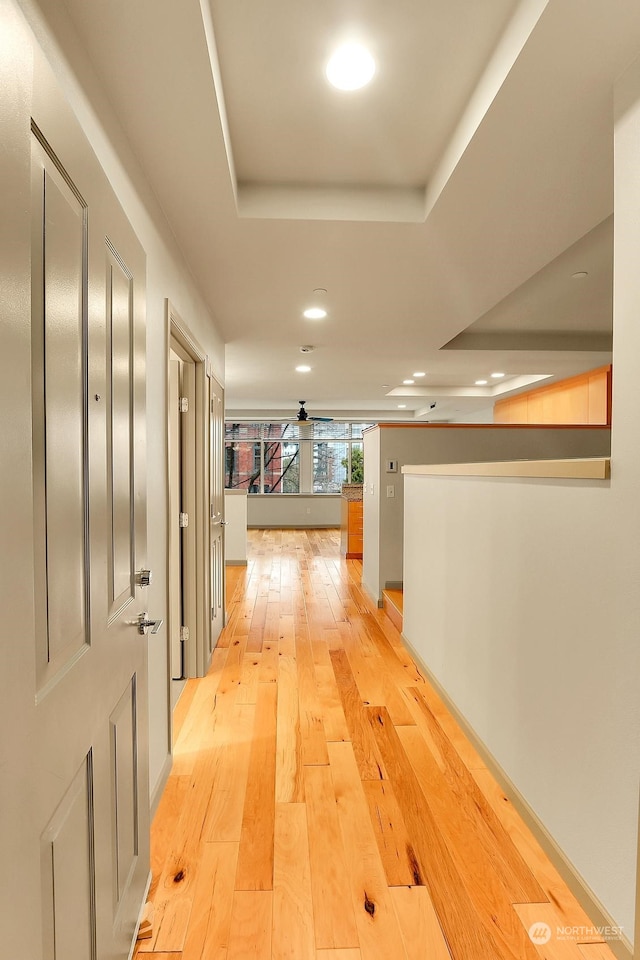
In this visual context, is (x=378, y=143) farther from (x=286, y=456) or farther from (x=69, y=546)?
(x=286, y=456)

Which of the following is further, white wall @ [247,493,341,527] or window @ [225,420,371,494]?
window @ [225,420,371,494]

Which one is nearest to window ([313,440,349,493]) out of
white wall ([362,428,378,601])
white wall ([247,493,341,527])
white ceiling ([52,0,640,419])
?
white wall ([247,493,341,527])

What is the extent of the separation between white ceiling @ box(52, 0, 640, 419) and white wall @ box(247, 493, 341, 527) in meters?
7.45

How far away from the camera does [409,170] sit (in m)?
2.13

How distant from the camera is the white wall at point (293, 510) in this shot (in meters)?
11.0

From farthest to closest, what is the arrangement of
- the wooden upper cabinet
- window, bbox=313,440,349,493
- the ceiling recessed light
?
window, bbox=313,440,349,493, the wooden upper cabinet, the ceiling recessed light

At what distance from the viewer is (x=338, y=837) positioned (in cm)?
179

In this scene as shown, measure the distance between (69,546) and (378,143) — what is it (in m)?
1.86

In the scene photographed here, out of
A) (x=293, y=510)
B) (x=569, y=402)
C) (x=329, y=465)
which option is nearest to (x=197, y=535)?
(x=569, y=402)

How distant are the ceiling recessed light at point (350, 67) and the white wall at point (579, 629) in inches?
28.1

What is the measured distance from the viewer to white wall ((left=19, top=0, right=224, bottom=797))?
133cm

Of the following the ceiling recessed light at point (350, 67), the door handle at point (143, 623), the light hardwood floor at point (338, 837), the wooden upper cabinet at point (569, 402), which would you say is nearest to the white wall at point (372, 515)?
the light hardwood floor at point (338, 837)

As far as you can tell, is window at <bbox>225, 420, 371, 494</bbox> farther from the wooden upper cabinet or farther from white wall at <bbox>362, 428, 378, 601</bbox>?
white wall at <bbox>362, 428, 378, 601</bbox>

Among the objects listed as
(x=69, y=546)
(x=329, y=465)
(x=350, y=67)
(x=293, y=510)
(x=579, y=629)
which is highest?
(x=350, y=67)
